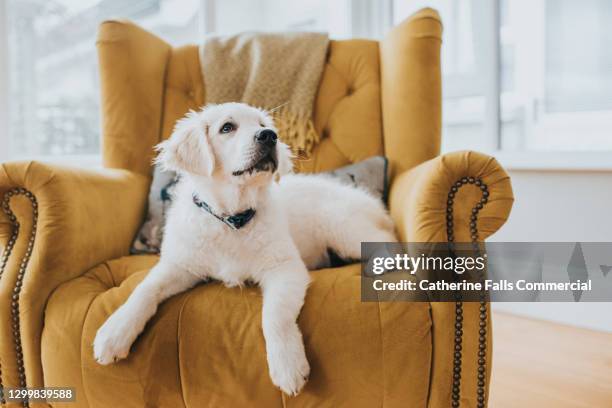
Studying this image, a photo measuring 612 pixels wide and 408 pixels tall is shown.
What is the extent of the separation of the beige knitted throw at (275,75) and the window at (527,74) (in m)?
1.18

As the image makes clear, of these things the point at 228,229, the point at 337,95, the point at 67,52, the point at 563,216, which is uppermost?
the point at 67,52

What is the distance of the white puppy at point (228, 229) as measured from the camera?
120 cm

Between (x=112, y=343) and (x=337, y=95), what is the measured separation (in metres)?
1.47

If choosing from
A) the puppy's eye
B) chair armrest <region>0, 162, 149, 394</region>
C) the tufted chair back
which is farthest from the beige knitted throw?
chair armrest <region>0, 162, 149, 394</region>

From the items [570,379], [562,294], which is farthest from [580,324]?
[570,379]

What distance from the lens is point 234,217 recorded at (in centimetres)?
139

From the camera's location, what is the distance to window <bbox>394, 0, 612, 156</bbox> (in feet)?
8.14

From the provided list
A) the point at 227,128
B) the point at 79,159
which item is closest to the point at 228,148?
the point at 227,128

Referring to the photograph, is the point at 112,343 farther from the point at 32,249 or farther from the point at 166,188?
the point at 166,188

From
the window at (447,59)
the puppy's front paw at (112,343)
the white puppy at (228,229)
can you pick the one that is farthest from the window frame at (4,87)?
the puppy's front paw at (112,343)

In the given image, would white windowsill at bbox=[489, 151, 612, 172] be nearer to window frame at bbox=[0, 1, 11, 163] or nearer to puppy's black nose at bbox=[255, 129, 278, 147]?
puppy's black nose at bbox=[255, 129, 278, 147]

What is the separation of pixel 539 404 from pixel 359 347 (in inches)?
35.5

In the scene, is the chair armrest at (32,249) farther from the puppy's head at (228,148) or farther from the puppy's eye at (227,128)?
the puppy's eye at (227,128)

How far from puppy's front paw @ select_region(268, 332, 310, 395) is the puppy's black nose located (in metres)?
0.53
